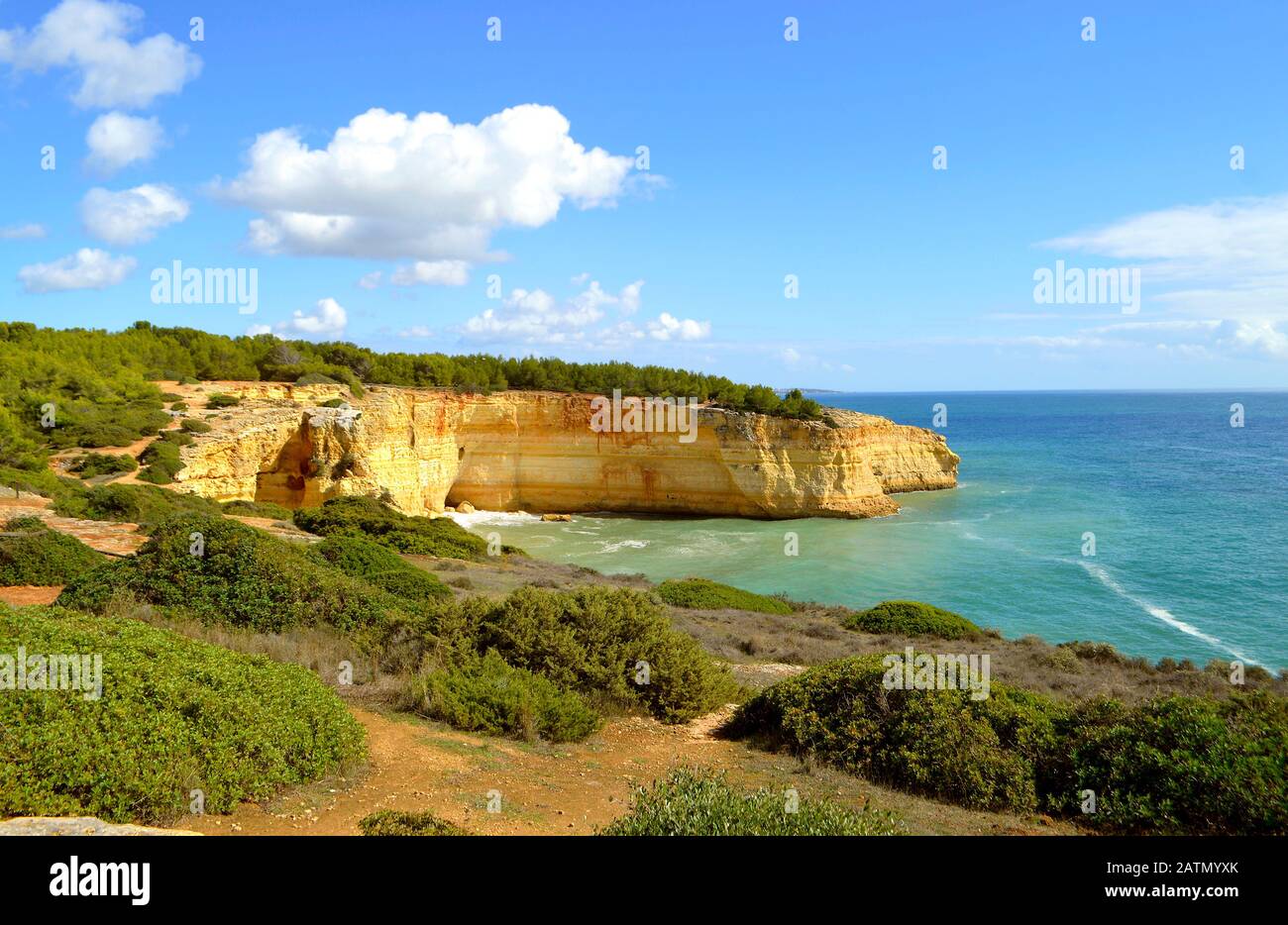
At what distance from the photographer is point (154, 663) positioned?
6.32 metres

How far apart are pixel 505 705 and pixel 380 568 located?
898cm

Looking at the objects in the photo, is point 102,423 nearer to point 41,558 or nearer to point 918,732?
point 41,558

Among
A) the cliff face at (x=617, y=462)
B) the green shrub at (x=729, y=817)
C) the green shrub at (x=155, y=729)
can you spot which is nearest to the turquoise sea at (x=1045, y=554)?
the cliff face at (x=617, y=462)

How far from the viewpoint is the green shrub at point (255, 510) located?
23.5 metres

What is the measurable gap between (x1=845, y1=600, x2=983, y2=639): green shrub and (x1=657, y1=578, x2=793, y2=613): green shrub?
2666mm

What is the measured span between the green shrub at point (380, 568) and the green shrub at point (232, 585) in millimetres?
2128

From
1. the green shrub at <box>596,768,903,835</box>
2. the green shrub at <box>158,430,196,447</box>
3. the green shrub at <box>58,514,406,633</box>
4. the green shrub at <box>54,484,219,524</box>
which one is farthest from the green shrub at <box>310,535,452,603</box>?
the green shrub at <box>158,430,196,447</box>

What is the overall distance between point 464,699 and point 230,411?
2659 centimetres

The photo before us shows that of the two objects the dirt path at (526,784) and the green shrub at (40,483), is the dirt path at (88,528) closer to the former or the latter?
the green shrub at (40,483)

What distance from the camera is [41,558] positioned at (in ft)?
39.3

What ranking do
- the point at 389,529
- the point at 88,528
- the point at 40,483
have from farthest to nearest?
the point at 389,529 → the point at 40,483 → the point at 88,528

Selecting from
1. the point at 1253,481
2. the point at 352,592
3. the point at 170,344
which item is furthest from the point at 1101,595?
the point at 170,344

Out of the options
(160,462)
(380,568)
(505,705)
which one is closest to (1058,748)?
(505,705)
